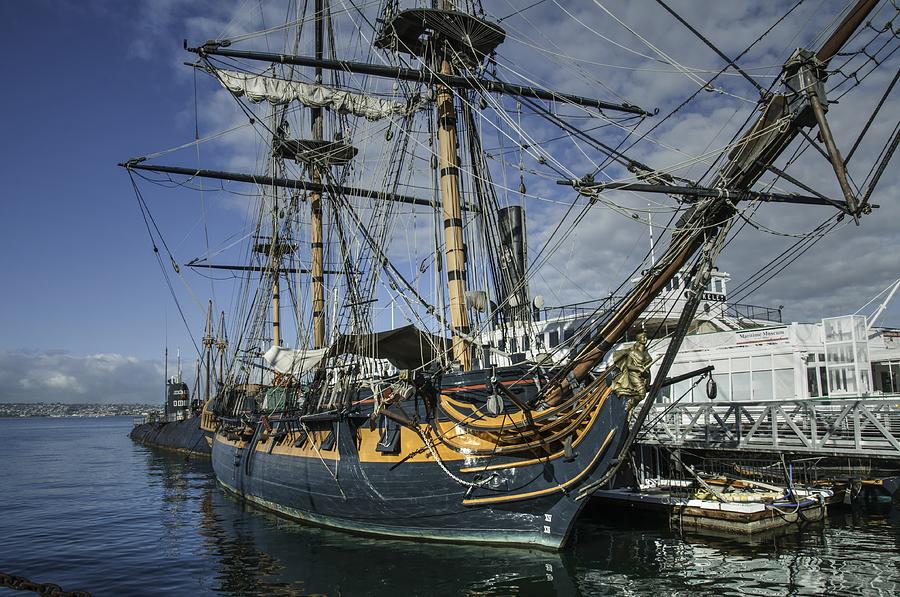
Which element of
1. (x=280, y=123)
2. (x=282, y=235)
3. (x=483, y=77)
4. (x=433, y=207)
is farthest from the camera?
(x=282, y=235)

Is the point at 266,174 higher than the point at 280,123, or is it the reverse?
the point at 280,123

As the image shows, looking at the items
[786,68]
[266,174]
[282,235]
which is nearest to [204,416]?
[282,235]

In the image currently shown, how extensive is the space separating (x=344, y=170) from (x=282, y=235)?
769 cm

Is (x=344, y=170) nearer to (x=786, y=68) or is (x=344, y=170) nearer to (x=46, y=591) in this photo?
(x=786, y=68)

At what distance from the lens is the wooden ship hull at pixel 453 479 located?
523 inches

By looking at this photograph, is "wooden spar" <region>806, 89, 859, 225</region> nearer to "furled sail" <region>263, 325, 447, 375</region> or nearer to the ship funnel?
the ship funnel

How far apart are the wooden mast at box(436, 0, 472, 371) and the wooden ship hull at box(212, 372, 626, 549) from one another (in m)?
2.11

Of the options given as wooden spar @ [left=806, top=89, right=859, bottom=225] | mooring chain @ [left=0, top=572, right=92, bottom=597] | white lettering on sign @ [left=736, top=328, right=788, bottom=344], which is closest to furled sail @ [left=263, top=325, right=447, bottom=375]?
wooden spar @ [left=806, top=89, right=859, bottom=225]

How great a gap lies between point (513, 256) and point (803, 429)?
1002 centimetres

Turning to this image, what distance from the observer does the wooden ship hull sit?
1329cm

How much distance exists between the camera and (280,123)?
32.8 metres

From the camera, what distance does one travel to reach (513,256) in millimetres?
20078

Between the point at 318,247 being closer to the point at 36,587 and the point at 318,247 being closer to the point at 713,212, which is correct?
the point at 713,212

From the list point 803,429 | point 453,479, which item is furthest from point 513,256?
point 803,429
